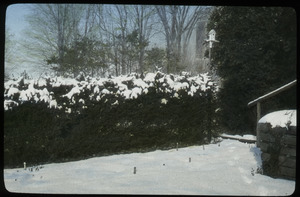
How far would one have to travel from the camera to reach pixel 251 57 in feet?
13.4

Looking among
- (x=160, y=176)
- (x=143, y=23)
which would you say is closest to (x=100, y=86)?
(x=143, y=23)

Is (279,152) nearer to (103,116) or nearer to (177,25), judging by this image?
(177,25)

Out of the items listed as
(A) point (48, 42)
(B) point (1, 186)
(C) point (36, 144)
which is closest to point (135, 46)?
(A) point (48, 42)

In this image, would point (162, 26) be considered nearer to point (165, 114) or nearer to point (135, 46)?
point (135, 46)

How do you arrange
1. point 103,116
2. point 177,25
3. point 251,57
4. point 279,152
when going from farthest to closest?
1. point 103,116
2. point 251,57
3. point 177,25
4. point 279,152

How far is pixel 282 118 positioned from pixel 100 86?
2798 mm

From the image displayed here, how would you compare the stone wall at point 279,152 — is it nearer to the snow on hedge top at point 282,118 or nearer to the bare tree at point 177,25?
the snow on hedge top at point 282,118

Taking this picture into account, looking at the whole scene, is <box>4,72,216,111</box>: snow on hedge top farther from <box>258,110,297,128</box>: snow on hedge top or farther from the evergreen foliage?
<box>258,110,297,128</box>: snow on hedge top

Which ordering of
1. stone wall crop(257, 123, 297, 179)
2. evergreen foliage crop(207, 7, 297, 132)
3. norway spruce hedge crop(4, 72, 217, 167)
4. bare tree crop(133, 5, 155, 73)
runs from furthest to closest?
norway spruce hedge crop(4, 72, 217, 167)
bare tree crop(133, 5, 155, 73)
evergreen foliage crop(207, 7, 297, 132)
stone wall crop(257, 123, 297, 179)

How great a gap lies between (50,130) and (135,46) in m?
1.83

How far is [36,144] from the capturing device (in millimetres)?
3855

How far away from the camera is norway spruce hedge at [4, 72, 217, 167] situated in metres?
3.77

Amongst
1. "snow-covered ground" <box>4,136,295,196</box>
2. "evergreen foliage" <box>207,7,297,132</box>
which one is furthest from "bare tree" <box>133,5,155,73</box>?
"snow-covered ground" <box>4,136,295,196</box>

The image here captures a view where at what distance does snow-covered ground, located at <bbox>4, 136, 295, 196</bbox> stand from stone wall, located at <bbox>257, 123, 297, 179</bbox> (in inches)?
5.0
